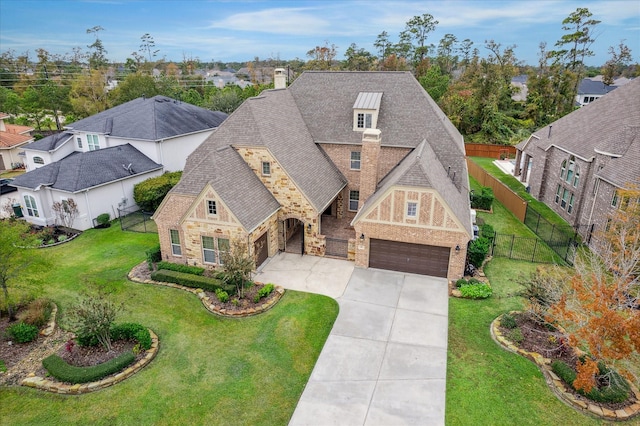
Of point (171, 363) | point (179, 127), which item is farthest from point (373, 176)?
point (179, 127)

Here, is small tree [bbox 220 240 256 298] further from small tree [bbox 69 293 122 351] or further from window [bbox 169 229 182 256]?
small tree [bbox 69 293 122 351]

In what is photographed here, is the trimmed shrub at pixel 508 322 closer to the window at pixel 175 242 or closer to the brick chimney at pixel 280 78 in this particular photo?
the window at pixel 175 242

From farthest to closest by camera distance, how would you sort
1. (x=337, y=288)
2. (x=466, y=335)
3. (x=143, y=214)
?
(x=143, y=214) → (x=337, y=288) → (x=466, y=335)

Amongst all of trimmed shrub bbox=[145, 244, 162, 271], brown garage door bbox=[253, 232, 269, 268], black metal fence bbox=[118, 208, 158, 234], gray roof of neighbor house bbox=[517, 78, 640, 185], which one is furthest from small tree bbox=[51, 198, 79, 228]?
gray roof of neighbor house bbox=[517, 78, 640, 185]

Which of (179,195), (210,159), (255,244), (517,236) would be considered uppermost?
(210,159)

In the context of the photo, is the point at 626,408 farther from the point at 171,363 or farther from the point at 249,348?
the point at 171,363

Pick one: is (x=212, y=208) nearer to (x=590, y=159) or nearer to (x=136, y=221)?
(x=136, y=221)

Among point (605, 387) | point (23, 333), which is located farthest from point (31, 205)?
point (605, 387)
